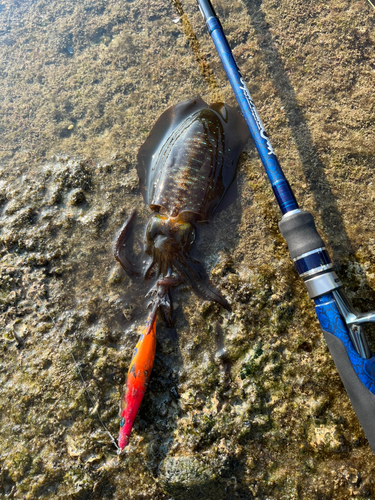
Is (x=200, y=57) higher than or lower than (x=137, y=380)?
higher

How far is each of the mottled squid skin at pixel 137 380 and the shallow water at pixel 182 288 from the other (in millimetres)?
89

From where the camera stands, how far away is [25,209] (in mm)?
2494

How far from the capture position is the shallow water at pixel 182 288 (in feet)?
5.84

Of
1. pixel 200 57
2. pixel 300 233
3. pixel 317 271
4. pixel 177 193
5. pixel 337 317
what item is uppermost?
pixel 200 57

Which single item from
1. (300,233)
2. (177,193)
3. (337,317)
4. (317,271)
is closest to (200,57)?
(177,193)

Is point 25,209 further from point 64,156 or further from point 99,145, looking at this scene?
point 99,145

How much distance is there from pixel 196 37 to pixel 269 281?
6.72 feet

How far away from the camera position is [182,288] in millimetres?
2102

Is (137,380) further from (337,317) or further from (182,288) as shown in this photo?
(337,317)

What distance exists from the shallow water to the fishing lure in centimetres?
9

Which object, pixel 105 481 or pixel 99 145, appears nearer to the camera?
pixel 105 481

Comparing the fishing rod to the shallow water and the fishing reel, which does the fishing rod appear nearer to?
the fishing reel

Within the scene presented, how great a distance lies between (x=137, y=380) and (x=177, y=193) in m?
1.15

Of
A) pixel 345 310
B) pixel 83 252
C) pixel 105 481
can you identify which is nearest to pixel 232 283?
pixel 345 310
